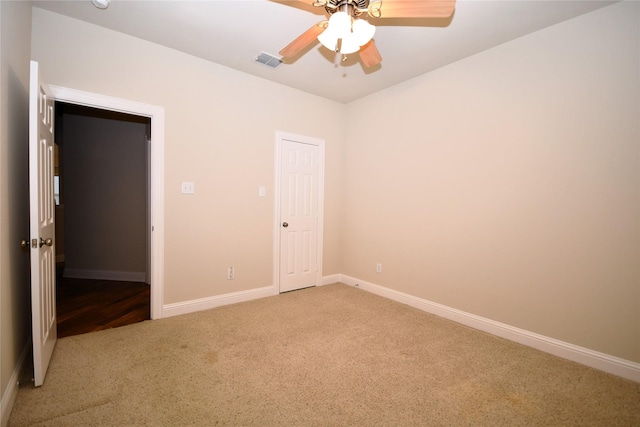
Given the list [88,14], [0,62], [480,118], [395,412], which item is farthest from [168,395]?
[480,118]

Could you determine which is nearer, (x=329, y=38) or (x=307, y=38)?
(x=329, y=38)

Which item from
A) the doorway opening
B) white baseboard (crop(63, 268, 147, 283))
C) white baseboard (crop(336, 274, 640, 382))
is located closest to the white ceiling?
the doorway opening

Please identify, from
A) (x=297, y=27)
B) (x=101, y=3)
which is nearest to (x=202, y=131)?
(x=101, y=3)

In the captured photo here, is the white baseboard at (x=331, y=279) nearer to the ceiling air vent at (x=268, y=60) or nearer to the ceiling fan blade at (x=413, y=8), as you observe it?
the ceiling air vent at (x=268, y=60)

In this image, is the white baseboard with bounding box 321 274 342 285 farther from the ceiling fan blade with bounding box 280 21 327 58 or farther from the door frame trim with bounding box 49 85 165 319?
the ceiling fan blade with bounding box 280 21 327 58

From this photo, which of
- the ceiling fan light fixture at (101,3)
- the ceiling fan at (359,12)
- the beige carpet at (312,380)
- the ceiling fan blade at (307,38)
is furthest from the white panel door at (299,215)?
the ceiling fan at (359,12)

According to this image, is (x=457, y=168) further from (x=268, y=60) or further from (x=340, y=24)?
(x=268, y=60)

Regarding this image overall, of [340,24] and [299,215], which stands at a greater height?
[340,24]

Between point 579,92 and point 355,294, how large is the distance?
3.02 meters

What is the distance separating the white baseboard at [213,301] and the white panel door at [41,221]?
0.95 metres

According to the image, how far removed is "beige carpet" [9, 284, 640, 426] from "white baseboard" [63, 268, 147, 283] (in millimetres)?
1966

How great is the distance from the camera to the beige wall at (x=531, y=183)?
213 cm

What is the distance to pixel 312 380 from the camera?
2.00 meters

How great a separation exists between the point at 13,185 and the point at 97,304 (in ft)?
6.84
